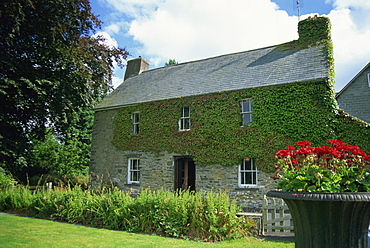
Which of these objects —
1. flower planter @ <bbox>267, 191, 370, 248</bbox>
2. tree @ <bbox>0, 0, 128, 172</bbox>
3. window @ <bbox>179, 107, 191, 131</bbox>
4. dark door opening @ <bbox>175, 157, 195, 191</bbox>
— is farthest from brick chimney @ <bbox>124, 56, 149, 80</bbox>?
flower planter @ <bbox>267, 191, 370, 248</bbox>

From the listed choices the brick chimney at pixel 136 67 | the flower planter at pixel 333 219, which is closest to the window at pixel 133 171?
the brick chimney at pixel 136 67

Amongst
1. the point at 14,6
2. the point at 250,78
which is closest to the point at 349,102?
the point at 250,78

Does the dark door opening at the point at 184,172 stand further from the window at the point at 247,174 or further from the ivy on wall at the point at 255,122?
the window at the point at 247,174

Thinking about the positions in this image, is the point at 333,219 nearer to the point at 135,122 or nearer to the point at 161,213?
the point at 161,213

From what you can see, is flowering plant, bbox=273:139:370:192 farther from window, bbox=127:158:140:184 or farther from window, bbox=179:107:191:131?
window, bbox=127:158:140:184

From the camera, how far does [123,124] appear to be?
61.8 ft

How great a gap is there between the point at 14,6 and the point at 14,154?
7.67 metres

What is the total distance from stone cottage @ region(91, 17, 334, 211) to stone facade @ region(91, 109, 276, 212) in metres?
0.05

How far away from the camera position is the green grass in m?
6.65

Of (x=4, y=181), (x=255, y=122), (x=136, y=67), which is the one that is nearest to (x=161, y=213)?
(x=255, y=122)

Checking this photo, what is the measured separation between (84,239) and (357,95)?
64.0 ft

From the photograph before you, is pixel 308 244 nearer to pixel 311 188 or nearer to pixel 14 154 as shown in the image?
pixel 311 188

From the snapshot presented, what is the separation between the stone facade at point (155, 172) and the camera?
13.5 m

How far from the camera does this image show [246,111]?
14.6m
